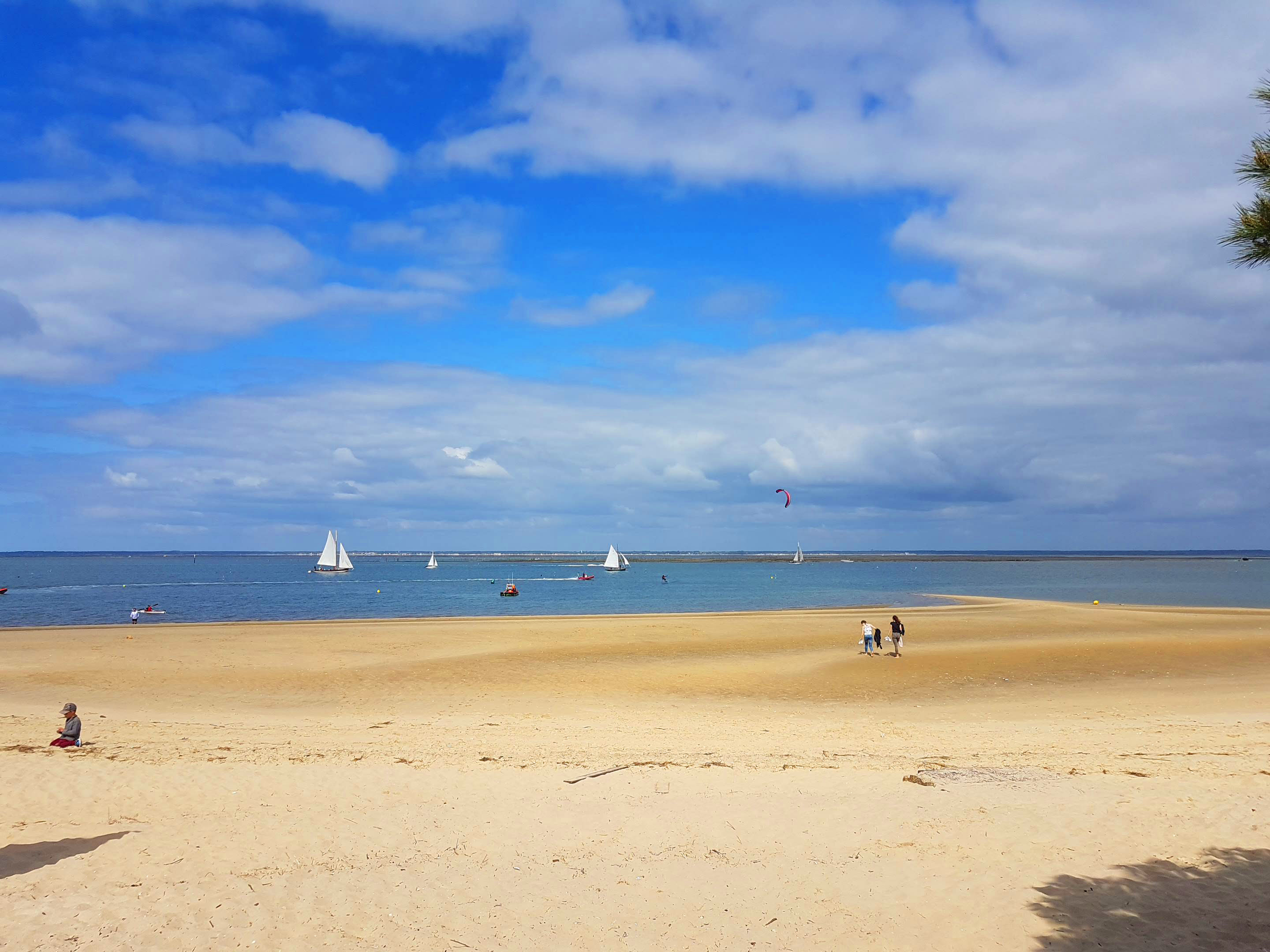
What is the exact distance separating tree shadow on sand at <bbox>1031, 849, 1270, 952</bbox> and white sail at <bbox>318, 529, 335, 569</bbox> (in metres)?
152

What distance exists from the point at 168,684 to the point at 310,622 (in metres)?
26.2

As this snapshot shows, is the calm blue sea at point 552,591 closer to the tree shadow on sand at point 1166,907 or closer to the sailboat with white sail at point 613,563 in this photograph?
the sailboat with white sail at point 613,563

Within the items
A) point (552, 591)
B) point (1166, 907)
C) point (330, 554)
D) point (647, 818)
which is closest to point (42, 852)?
point (647, 818)

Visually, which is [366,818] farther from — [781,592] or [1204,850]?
[781,592]

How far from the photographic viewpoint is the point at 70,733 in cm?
1661

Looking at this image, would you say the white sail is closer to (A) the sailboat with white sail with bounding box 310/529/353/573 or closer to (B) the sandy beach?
(A) the sailboat with white sail with bounding box 310/529/353/573

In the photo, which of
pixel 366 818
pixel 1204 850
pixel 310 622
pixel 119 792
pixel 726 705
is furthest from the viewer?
pixel 310 622

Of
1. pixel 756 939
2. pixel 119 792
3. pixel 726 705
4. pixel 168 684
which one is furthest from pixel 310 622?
pixel 756 939

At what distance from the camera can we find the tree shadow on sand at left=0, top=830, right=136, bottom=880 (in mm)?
9672

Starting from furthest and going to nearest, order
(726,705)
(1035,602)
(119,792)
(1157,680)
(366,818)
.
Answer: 1. (1035,602)
2. (1157,680)
3. (726,705)
4. (119,792)
5. (366,818)

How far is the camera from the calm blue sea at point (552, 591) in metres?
66.3

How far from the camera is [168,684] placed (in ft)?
92.5

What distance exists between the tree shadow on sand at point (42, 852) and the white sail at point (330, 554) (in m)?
146

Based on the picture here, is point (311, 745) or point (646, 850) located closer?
point (646, 850)
